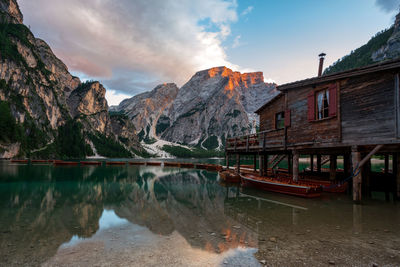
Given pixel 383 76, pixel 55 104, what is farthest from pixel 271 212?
pixel 55 104

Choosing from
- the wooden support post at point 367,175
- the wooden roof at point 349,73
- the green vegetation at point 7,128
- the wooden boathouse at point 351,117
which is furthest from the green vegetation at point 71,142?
the wooden support post at point 367,175

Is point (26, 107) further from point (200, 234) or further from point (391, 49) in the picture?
point (391, 49)

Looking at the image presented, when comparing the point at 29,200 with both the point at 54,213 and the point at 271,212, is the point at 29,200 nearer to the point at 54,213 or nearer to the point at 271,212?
the point at 54,213

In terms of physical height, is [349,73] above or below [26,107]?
below

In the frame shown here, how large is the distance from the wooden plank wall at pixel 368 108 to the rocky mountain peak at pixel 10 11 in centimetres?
23042

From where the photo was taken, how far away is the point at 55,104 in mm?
182500

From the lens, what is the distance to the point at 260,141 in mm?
26859

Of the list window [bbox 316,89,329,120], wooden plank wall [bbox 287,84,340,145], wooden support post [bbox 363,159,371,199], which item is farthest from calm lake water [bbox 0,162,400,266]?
window [bbox 316,89,329,120]

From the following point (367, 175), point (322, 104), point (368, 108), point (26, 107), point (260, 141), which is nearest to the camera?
point (368, 108)

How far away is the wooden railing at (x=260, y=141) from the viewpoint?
23953 millimetres

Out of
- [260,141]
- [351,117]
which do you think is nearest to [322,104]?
[351,117]

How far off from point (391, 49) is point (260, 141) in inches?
7793

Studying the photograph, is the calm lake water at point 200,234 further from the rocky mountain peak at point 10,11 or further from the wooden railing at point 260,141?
the rocky mountain peak at point 10,11

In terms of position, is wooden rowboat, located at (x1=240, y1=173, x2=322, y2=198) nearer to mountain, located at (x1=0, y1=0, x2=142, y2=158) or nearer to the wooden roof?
the wooden roof
